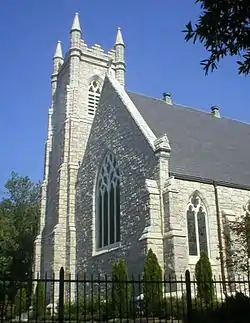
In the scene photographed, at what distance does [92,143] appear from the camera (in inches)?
1005

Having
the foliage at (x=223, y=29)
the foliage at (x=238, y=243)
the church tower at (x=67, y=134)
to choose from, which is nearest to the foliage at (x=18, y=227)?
the church tower at (x=67, y=134)

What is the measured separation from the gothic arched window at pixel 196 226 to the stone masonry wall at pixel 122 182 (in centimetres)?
220

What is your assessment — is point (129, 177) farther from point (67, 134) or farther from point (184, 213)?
point (67, 134)

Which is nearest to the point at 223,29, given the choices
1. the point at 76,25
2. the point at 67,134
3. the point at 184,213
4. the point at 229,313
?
the point at 229,313

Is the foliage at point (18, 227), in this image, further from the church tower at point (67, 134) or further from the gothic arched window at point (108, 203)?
the gothic arched window at point (108, 203)

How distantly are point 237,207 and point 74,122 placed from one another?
13.3 meters

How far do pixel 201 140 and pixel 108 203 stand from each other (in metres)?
6.35

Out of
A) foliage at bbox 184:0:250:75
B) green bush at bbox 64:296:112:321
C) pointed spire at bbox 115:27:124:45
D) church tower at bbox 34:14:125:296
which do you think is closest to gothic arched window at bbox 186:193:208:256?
green bush at bbox 64:296:112:321

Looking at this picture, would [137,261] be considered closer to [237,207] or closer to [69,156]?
[237,207]

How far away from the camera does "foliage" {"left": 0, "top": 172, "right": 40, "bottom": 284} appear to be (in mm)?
36719

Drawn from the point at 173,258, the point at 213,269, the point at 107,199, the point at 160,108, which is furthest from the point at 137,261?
the point at 160,108

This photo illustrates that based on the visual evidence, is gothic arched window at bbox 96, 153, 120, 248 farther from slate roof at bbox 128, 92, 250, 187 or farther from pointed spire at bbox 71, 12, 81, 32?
pointed spire at bbox 71, 12, 81, 32

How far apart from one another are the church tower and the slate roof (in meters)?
5.37

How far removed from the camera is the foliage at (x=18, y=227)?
36.7 meters
